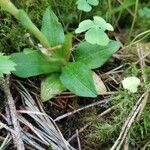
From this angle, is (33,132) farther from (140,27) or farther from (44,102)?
(140,27)

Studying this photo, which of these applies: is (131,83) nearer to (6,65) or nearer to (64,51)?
(64,51)

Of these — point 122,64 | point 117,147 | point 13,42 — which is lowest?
point 117,147

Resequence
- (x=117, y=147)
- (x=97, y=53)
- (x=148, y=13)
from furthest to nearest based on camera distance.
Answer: (x=148, y=13)
(x=97, y=53)
(x=117, y=147)

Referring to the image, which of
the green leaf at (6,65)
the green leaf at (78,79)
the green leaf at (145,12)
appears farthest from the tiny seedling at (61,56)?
the green leaf at (145,12)

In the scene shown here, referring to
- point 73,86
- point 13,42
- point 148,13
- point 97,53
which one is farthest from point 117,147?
point 148,13

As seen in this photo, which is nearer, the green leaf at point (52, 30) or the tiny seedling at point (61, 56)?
the tiny seedling at point (61, 56)

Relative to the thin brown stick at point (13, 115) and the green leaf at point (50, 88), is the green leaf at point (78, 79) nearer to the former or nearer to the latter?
the green leaf at point (50, 88)
